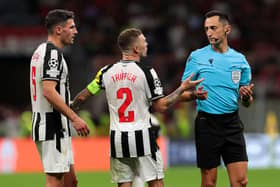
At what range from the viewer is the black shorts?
986cm

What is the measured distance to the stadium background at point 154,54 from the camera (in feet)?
64.8

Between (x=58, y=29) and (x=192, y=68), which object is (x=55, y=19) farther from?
(x=192, y=68)

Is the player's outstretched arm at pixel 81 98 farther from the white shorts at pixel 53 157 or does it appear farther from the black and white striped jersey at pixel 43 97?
the white shorts at pixel 53 157

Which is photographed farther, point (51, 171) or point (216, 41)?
point (216, 41)

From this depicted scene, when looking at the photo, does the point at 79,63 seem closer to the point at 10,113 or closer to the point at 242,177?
the point at 10,113

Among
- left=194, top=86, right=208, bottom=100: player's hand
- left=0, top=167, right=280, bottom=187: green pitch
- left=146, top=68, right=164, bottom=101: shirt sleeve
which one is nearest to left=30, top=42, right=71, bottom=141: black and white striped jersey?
left=146, top=68, right=164, bottom=101: shirt sleeve

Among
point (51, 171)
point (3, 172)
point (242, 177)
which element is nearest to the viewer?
point (51, 171)

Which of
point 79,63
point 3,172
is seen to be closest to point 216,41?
point 3,172

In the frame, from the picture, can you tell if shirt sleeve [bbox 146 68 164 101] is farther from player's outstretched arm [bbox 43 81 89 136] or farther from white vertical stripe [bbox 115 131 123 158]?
player's outstretched arm [bbox 43 81 89 136]

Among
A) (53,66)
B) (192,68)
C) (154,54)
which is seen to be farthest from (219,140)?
(154,54)

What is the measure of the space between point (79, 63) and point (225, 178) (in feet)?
22.8

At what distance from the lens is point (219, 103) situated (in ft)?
32.2

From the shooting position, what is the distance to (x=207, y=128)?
9914 mm

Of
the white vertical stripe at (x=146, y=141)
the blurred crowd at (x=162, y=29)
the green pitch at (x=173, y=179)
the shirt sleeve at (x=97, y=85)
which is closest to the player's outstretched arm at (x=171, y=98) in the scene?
the white vertical stripe at (x=146, y=141)
